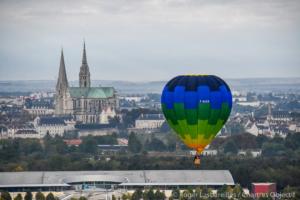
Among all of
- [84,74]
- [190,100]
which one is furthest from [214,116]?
[84,74]

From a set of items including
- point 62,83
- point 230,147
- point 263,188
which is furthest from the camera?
point 62,83

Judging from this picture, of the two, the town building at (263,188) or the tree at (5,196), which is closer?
the tree at (5,196)

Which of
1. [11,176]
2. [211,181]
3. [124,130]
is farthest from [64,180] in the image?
[124,130]

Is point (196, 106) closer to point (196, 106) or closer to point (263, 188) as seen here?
point (196, 106)

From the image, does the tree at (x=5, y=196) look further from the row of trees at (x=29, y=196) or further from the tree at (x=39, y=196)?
the tree at (x=39, y=196)

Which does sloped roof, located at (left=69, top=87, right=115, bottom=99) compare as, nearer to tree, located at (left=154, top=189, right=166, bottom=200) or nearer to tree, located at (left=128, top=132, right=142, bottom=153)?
tree, located at (left=128, top=132, right=142, bottom=153)

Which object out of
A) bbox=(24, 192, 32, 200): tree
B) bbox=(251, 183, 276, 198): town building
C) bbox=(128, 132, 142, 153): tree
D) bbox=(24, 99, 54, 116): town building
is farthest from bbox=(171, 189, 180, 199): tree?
bbox=(24, 99, 54, 116): town building

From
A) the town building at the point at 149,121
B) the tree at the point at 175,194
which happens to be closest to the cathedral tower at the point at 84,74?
the town building at the point at 149,121
